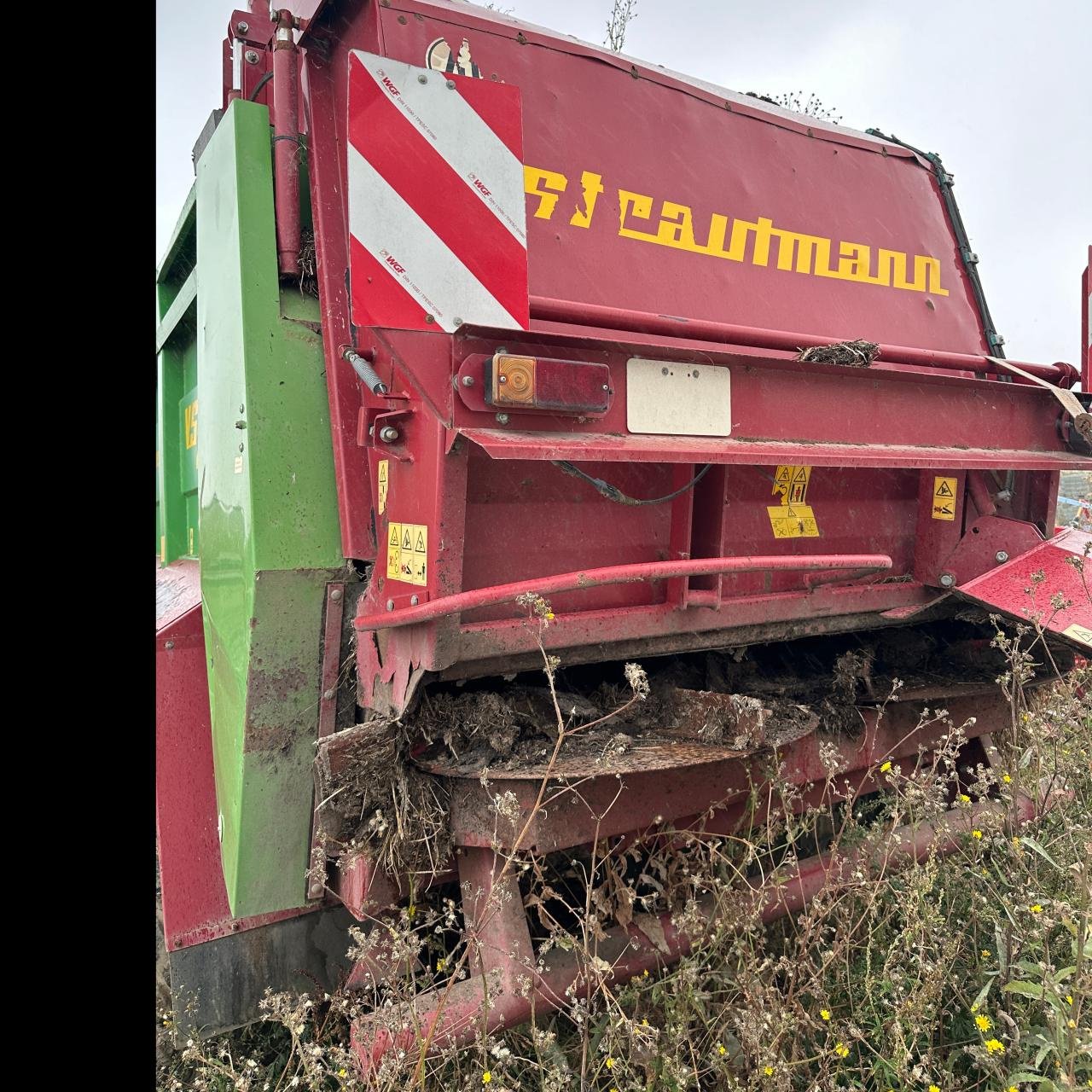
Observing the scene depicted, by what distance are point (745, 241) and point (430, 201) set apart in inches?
47.4

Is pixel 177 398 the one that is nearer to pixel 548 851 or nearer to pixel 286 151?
pixel 286 151

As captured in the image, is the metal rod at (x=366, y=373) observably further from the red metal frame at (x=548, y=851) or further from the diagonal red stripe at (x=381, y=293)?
the red metal frame at (x=548, y=851)

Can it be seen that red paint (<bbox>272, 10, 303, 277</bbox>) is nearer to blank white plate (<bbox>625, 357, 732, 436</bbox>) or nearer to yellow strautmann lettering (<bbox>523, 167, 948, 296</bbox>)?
yellow strautmann lettering (<bbox>523, 167, 948, 296</bbox>)

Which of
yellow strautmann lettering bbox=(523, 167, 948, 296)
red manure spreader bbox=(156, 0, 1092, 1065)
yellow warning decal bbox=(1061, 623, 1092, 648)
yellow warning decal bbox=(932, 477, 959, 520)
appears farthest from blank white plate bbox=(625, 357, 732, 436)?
yellow warning decal bbox=(1061, 623, 1092, 648)

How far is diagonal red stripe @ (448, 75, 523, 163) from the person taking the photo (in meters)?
1.54

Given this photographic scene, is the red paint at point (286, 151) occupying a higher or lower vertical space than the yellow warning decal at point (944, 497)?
higher

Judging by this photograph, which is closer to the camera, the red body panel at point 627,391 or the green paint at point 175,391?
the red body panel at point 627,391

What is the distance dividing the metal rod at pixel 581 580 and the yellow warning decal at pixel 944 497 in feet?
2.27

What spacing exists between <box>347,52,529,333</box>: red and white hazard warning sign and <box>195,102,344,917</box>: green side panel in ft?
1.65

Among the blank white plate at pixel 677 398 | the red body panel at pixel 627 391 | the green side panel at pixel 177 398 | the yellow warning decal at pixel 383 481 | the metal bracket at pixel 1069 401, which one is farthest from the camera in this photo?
the green side panel at pixel 177 398

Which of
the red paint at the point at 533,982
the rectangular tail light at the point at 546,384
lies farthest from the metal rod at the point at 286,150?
the red paint at the point at 533,982

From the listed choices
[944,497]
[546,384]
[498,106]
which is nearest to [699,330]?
[546,384]

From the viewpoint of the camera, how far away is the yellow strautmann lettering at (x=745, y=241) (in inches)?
81.8

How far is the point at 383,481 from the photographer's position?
183 cm
